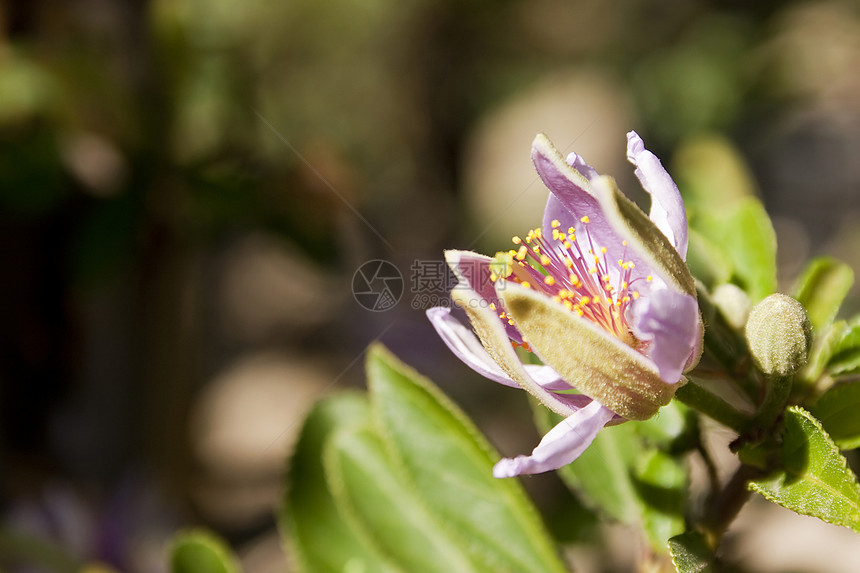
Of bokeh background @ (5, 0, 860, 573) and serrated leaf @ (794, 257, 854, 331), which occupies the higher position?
serrated leaf @ (794, 257, 854, 331)

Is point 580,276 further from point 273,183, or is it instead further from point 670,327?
point 273,183

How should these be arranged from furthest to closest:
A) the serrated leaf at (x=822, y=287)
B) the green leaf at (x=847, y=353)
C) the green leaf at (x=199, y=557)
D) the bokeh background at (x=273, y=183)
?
1. the bokeh background at (x=273, y=183)
2. the green leaf at (x=199, y=557)
3. the serrated leaf at (x=822, y=287)
4. the green leaf at (x=847, y=353)

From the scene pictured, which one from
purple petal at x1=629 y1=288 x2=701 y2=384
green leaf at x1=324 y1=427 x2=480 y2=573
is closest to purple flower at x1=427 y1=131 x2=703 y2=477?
purple petal at x1=629 y1=288 x2=701 y2=384

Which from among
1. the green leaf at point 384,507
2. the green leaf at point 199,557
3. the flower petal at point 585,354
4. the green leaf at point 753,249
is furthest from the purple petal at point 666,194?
the green leaf at point 199,557

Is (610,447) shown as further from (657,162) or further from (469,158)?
(469,158)

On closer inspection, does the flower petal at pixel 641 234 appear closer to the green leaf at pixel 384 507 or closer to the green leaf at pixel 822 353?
the green leaf at pixel 822 353

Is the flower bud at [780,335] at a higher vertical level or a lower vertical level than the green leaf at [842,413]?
higher

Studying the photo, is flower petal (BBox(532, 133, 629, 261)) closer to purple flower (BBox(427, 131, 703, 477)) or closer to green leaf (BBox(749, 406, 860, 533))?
purple flower (BBox(427, 131, 703, 477))
